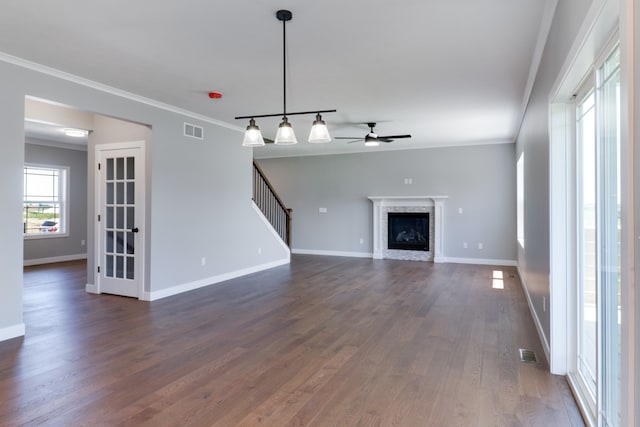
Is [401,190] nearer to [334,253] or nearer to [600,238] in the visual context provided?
[334,253]

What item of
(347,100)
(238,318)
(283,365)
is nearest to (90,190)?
(238,318)

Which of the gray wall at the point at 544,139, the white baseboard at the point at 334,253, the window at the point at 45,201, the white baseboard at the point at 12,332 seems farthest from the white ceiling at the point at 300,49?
the window at the point at 45,201

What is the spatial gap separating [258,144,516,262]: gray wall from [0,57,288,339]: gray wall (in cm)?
207

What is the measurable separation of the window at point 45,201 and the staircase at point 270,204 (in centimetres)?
477

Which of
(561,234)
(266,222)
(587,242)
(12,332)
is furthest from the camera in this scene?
(266,222)

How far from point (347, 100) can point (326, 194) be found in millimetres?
4989

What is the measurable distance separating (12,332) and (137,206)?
83.1 inches

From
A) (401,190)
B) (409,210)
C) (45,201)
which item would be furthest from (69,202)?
(409,210)

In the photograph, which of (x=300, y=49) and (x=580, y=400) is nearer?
(x=580, y=400)

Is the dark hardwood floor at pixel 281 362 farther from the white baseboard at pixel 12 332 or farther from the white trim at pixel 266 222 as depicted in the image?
the white trim at pixel 266 222

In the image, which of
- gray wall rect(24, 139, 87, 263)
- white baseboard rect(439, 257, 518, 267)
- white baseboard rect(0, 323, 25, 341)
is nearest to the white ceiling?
white baseboard rect(0, 323, 25, 341)

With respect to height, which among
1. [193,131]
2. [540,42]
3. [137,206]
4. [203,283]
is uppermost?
[540,42]

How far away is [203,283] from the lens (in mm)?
6152

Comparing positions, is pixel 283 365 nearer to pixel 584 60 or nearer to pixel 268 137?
pixel 584 60
